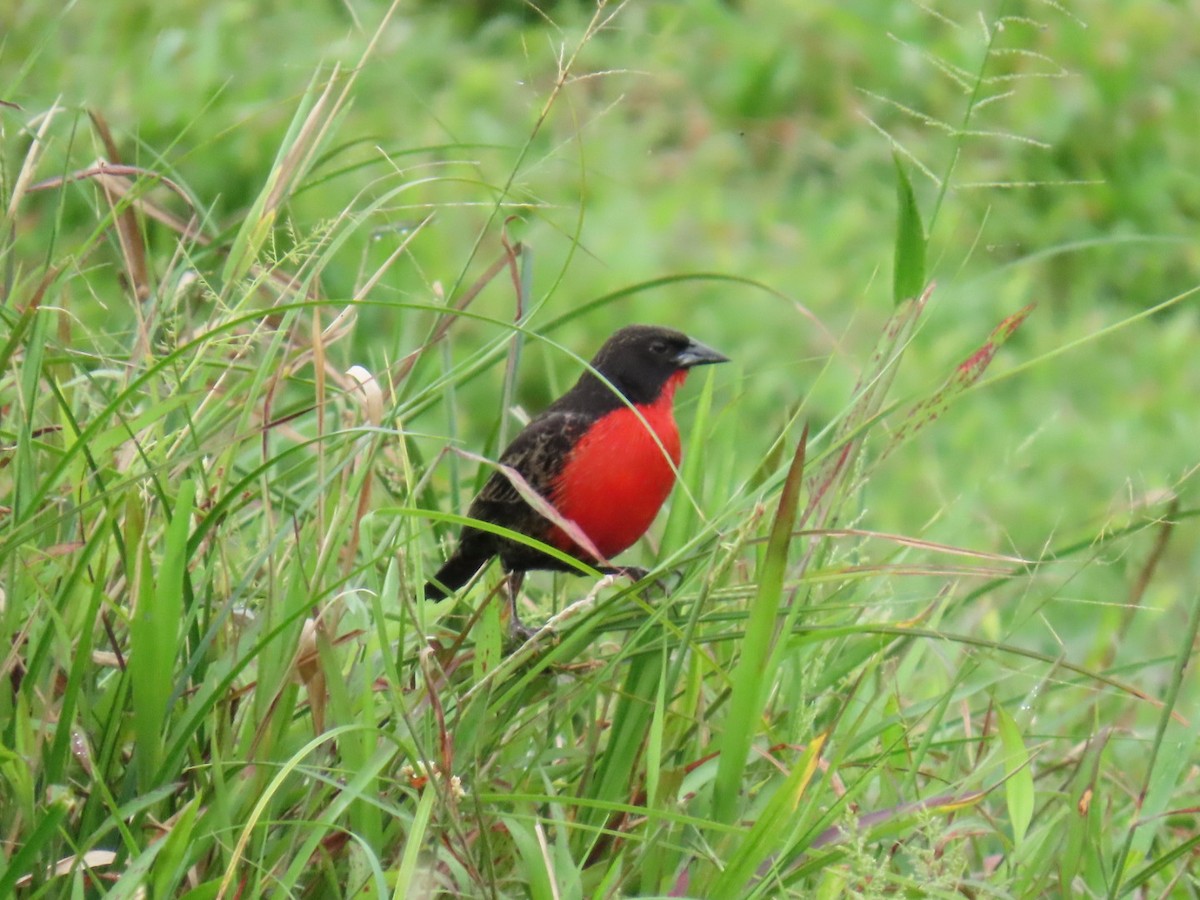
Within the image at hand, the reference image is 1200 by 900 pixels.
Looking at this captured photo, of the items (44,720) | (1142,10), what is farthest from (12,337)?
(1142,10)

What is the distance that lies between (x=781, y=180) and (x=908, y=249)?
5547mm

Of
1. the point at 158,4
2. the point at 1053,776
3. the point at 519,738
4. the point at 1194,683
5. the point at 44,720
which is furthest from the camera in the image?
the point at 158,4

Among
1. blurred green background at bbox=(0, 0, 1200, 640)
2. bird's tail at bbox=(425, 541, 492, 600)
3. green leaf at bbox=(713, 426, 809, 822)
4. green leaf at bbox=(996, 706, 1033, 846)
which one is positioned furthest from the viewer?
blurred green background at bbox=(0, 0, 1200, 640)

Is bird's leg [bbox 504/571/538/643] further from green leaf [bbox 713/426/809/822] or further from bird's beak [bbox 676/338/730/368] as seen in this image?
green leaf [bbox 713/426/809/822]

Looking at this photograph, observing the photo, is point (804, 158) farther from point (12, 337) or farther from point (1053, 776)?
point (12, 337)

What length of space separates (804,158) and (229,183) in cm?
261

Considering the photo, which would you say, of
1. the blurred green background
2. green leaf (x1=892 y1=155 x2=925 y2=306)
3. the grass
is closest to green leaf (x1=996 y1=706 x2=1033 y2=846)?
the grass

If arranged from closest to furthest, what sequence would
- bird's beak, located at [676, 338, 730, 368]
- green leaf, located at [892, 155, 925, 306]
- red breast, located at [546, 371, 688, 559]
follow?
green leaf, located at [892, 155, 925, 306] → red breast, located at [546, 371, 688, 559] → bird's beak, located at [676, 338, 730, 368]

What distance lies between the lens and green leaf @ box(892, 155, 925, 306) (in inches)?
91.4

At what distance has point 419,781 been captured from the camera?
225 cm

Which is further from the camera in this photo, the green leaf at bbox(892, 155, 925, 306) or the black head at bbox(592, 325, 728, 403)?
the black head at bbox(592, 325, 728, 403)

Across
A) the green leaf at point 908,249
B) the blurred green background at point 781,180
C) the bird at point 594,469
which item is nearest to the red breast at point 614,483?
the bird at point 594,469

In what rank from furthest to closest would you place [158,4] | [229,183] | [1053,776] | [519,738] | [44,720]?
[158,4] → [229,183] → [1053,776] → [519,738] → [44,720]

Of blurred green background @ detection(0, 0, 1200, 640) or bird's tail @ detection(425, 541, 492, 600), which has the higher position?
bird's tail @ detection(425, 541, 492, 600)
